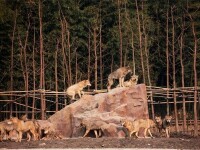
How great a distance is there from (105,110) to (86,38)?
43.1ft

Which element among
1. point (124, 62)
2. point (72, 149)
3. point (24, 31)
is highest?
point (24, 31)

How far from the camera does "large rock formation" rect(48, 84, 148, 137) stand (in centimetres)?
2027

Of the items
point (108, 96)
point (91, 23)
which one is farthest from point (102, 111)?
point (91, 23)

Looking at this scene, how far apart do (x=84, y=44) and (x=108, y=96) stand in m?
12.3

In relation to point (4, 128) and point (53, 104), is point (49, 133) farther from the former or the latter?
point (53, 104)

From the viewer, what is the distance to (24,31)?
32.0 meters


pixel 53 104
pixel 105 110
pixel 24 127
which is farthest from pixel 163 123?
pixel 53 104

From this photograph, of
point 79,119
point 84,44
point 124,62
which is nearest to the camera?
point 79,119

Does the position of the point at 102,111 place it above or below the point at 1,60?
below

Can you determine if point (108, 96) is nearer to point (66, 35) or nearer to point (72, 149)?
point (72, 149)

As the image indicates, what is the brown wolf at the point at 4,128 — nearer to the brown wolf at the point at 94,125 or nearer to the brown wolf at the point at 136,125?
the brown wolf at the point at 94,125

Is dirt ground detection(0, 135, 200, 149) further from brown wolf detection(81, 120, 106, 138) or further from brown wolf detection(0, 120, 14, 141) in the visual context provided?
brown wolf detection(0, 120, 14, 141)

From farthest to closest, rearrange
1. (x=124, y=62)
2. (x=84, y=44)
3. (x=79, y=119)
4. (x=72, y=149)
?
(x=84, y=44) → (x=124, y=62) → (x=79, y=119) → (x=72, y=149)

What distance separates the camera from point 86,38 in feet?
110
